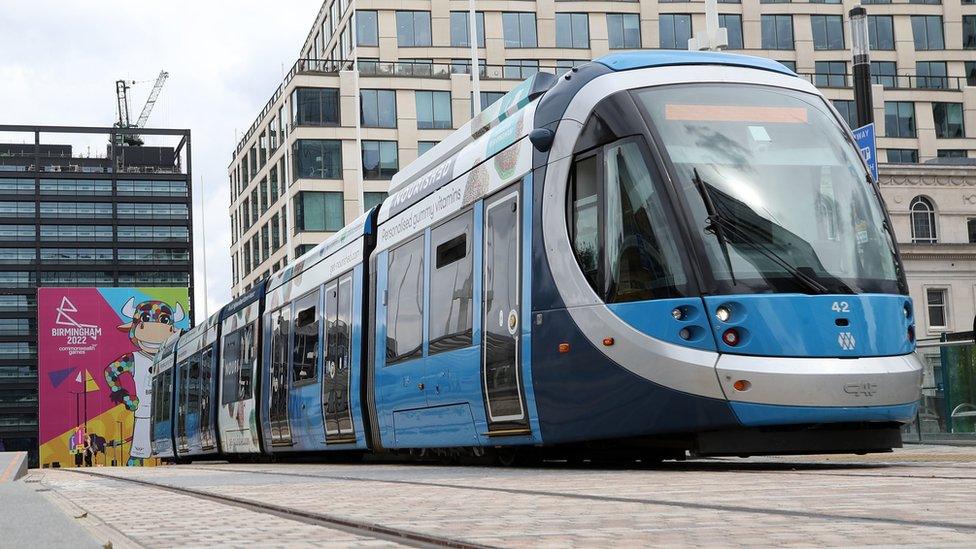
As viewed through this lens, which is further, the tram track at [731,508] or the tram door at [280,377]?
the tram door at [280,377]

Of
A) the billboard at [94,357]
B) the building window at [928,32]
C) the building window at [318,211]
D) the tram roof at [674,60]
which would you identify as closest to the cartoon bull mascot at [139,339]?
the billboard at [94,357]

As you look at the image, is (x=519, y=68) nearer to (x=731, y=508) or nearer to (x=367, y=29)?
(x=367, y=29)

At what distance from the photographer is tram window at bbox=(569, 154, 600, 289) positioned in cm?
1097

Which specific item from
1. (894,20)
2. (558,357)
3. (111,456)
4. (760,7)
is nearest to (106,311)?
(111,456)

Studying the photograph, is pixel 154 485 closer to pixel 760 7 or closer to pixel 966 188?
pixel 966 188

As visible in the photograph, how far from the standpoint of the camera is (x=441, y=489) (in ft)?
27.4

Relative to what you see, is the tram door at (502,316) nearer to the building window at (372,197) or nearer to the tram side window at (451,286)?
the tram side window at (451,286)

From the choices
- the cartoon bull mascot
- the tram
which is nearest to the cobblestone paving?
the tram

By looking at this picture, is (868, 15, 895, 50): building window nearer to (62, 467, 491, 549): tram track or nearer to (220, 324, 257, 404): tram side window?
(220, 324, 257, 404): tram side window

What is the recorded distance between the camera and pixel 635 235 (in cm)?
Result: 1064

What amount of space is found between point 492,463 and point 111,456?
80.4m

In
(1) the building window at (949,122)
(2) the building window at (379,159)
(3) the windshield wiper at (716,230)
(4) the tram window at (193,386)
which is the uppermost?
(1) the building window at (949,122)

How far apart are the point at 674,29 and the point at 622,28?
297 centimetres

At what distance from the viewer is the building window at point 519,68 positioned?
70375mm
